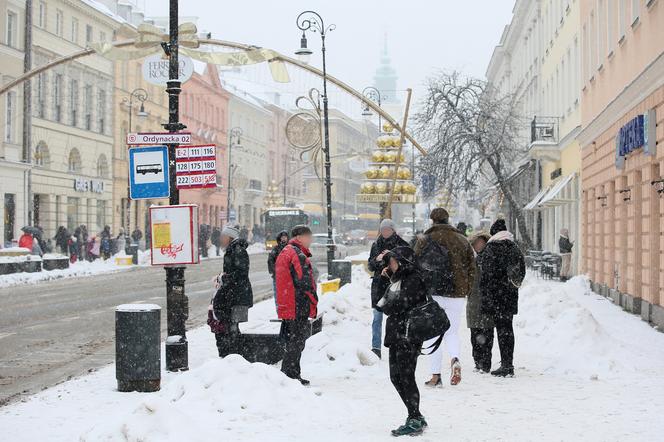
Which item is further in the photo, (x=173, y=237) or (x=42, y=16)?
(x=42, y=16)

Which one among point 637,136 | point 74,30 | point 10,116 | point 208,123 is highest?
point 74,30

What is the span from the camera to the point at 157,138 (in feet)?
36.8

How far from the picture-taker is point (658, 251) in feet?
58.3

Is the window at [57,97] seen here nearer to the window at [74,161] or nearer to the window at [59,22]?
the window at [59,22]

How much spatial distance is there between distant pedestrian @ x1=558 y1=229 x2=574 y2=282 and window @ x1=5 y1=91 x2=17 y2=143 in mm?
25738

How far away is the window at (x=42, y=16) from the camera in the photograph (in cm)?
4950

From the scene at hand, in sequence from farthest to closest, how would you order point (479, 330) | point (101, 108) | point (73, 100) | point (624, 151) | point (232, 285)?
point (101, 108), point (73, 100), point (624, 151), point (479, 330), point (232, 285)

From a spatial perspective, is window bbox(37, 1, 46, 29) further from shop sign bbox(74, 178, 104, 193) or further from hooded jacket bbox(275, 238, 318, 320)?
hooded jacket bbox(275, 238, 318, 320)

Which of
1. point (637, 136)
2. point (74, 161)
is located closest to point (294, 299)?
point (637, 136)

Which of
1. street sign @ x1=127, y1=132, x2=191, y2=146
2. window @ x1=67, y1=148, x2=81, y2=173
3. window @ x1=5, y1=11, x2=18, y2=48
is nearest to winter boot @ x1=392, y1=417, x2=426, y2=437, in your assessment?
street sign @ x1=127, y1=132, x2=191, y2=146

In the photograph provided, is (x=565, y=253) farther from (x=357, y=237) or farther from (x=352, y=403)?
(x=357, y=237)

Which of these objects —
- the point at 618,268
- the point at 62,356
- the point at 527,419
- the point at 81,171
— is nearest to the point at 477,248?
the point at 527,419

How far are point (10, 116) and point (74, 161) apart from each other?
8401mm

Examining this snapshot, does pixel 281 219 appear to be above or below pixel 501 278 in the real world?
above
